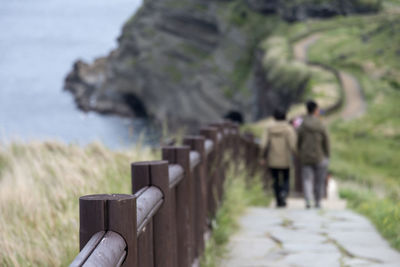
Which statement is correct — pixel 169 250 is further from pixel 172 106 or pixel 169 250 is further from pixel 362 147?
pixel 172 106

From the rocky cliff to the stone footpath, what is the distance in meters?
54.7

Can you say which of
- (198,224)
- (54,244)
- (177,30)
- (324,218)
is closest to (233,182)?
(324,218)

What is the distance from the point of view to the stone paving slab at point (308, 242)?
439 centimetres

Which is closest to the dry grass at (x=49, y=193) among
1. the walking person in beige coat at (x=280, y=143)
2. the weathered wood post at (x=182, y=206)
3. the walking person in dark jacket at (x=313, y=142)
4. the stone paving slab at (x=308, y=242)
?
the weathered wood post at (x=182, y=206)

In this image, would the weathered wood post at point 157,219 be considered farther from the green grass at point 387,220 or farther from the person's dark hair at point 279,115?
the person's dark hair at point 279,115

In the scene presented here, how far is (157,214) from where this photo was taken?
279 cm

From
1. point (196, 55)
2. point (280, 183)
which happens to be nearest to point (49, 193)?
point (280, 183)

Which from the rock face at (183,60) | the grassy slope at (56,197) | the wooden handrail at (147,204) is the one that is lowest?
the grassy slope at (56,197)

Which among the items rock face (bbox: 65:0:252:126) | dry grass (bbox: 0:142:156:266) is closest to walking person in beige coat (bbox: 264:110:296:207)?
dry grass (bbox: 0:142:156:266)

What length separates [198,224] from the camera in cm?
420

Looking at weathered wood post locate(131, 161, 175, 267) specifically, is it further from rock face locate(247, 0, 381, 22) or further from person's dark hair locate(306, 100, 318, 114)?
rock face locate(247, 0, 381, 22)

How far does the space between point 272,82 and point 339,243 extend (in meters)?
41.7

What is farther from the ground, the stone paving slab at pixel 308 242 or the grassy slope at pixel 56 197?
the grassy slope at pixel 56 197

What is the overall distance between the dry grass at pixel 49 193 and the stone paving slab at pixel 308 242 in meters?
1.22
